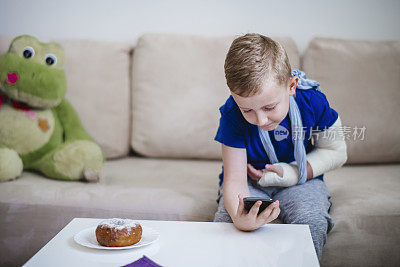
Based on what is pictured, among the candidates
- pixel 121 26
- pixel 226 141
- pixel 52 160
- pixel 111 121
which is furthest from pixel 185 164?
pixel 121 26

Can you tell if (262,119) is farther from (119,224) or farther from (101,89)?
(101,89)

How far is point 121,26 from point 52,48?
565 millimetres

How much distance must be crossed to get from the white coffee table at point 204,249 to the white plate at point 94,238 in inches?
0.4

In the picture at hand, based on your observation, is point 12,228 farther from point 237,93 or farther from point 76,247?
point 237,93

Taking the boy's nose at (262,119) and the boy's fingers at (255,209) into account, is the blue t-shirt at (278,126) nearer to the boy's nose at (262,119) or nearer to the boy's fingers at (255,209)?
the boy's nose at (262,119)

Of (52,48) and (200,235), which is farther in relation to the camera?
(52,48)

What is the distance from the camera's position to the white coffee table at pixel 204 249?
2.49 ft

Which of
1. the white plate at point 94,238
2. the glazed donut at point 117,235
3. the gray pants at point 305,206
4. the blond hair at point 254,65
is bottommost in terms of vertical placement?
the gray pants at point 305,206

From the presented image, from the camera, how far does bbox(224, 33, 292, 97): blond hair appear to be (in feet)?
3.09

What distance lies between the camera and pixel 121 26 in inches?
84.7

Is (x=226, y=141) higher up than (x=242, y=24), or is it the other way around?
(x=242, y=24)

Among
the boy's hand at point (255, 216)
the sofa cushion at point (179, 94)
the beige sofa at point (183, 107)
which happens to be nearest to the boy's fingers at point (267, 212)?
the boy's hand at point (255, 216)

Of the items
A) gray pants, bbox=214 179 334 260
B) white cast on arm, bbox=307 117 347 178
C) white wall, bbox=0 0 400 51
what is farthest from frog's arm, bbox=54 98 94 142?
white cast on arm, bbox=307 117 347 178

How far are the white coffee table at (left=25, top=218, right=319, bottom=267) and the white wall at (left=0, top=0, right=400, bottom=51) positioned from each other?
1.40 m
